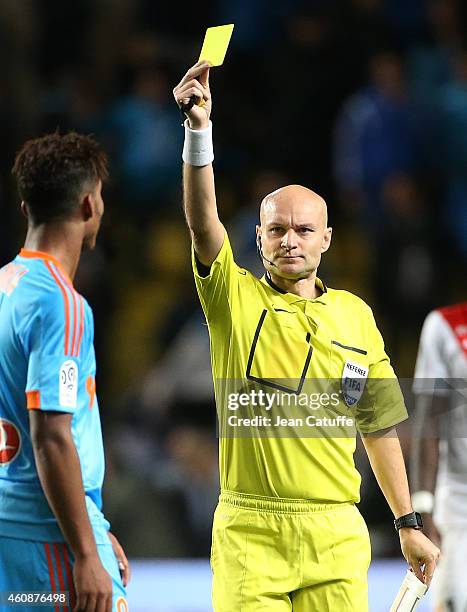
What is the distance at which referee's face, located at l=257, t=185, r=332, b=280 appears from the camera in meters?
3.71

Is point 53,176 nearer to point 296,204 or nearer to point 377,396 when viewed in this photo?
point 296,204

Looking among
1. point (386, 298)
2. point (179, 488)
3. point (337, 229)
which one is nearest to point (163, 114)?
point (337, 229)

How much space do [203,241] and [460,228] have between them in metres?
5.25

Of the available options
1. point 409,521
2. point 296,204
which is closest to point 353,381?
point 409,521

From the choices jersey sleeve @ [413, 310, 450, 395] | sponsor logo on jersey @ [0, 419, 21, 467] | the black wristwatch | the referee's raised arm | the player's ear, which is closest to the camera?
sponsor logo on jersey @ [0, 419, 21, 467]

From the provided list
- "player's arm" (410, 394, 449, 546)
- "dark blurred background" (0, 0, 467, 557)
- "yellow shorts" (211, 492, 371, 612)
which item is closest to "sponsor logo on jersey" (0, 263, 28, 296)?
"yellow shorts" (211, 492, 371, 612)

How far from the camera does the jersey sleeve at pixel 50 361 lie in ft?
10.7

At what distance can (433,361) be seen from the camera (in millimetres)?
4789

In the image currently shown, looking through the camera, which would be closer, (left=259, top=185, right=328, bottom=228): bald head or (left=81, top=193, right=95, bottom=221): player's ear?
(left=81, top=193, right=95, bottom=221): player's ear

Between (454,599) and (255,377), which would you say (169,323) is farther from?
(255,377)

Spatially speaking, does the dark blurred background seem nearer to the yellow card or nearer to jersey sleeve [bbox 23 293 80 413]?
the yellow card

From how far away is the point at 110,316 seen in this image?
27.6 feet

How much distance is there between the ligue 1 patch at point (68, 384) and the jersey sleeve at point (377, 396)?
38.3 inches

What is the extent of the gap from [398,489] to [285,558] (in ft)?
1.51
